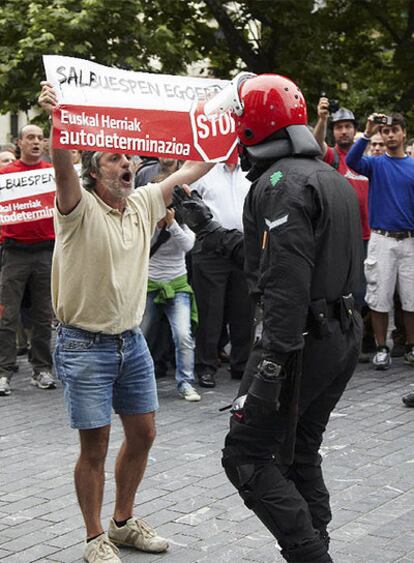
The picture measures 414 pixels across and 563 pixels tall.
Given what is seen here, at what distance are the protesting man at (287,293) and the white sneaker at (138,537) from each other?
0.93 metres

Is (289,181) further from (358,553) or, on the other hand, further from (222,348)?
(222,348)

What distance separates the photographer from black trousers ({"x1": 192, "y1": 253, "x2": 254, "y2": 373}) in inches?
373

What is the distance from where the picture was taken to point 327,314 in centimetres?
440

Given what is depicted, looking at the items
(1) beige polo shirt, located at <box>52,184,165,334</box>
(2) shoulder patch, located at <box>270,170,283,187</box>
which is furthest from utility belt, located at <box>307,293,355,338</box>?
(1) beige polo shirt, located at <box>52,184,165,334</box>

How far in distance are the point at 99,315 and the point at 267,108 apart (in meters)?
1.24

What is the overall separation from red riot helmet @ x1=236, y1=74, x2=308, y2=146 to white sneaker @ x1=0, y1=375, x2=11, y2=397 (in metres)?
5.08

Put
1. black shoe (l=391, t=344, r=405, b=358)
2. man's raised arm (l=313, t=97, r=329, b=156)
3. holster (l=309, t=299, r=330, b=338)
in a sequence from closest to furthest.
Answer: holster (l=309, t=299, r=330, b=338) → man's raised arm (l=313, t=97, r=329, b=156) → black shoe (l=391, t=344, r=405, b=358)

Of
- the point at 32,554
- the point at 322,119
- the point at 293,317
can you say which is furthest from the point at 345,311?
the point at 322,119

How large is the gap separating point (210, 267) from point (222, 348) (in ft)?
4.43

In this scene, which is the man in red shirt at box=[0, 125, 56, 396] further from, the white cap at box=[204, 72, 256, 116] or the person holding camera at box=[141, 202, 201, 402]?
the white cap at box=[204, 72, 256, 116]

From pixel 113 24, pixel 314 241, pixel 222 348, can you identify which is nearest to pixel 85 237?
pixel 314 241

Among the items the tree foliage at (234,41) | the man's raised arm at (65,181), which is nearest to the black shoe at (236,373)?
the man's raised arm at (65,181)

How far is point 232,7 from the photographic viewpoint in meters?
20.1

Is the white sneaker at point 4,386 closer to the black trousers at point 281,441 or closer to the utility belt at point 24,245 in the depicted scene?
the utility belt at point 24,245
